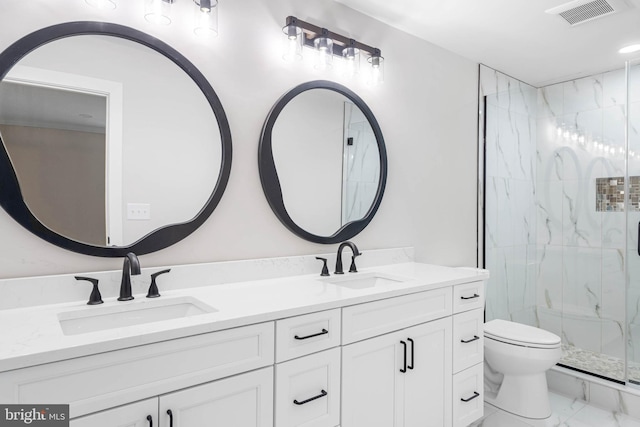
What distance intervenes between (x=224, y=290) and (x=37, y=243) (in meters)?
0.67

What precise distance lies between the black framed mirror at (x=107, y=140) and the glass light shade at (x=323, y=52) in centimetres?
66

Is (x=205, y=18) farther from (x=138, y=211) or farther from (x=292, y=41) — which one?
(x=138, y=211)

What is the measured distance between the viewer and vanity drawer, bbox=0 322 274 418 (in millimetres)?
903

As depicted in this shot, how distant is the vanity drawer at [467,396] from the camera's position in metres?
1.94

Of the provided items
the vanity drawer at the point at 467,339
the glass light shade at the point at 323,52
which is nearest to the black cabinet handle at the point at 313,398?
the vanity drawer at the point at 467,339

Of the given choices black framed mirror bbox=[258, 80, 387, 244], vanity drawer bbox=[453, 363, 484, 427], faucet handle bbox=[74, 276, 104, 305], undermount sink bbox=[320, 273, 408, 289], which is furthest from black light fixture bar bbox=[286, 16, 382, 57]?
vanity drawer bbox=[453, 363, 484, 427]

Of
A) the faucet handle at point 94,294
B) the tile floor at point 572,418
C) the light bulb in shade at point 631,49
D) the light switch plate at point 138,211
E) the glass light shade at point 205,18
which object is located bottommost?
the tile floor at point 572,418

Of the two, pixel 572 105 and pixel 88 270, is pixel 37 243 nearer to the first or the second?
pixel 88 270

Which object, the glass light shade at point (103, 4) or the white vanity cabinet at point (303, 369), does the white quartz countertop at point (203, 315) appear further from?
the glass light shade at point (103, 4)

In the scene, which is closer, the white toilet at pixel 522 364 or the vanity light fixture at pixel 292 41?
the vanity light fixture at pixel 292 41

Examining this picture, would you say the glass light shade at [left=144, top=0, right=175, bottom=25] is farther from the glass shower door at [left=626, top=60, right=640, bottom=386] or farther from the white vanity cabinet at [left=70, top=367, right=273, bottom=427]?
the glass shower door at [left=626, top=60, right=640, bottom=386]

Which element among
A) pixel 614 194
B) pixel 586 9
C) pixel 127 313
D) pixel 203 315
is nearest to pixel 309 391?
pixel 203 315

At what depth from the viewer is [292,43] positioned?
193 cm

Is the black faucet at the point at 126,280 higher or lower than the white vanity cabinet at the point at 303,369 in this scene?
higher
